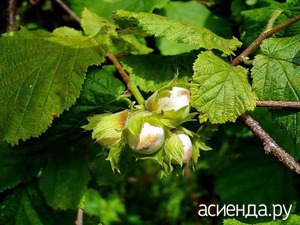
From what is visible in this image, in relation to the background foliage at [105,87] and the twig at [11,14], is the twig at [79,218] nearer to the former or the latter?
the background foliage at [105,87]

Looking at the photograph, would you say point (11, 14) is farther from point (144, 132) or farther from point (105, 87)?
point (144, 132)

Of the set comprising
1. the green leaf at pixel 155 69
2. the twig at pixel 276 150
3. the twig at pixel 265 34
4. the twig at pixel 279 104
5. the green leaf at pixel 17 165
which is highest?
the twig at pixel 265 34

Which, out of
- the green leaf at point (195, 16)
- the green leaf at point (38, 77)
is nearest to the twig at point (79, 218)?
the green leaf at point (38, 77)

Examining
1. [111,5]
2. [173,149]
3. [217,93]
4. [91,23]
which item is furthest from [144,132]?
[111,5]

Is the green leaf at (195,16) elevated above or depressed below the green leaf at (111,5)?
below

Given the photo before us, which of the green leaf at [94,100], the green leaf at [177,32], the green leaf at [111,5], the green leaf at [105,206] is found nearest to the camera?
the green leaf at [177,32]

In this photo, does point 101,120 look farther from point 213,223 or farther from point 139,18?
point 213,223

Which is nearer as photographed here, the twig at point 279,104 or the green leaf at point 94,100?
the twig at point 279,104
